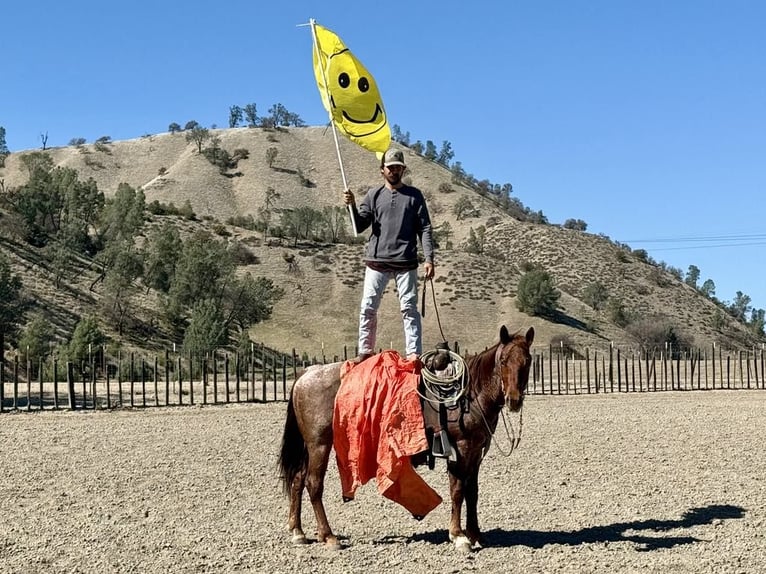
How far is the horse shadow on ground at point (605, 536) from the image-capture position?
7.12 metres

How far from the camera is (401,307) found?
25.0 feet

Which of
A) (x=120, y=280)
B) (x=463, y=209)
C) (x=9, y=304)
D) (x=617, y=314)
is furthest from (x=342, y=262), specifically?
(x=463, y=209)

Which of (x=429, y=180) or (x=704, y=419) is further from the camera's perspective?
(x=429, y=180)

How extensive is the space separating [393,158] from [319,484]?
8.86 ft

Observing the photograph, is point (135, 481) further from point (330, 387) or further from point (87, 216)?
point (87, 216)

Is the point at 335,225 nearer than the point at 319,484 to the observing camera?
No

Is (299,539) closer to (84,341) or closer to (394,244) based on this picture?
(394,244)

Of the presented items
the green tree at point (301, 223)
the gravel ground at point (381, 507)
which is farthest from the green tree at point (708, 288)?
the gravel ground at point (381, 507)

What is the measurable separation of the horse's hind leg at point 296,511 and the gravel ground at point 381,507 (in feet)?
0.38

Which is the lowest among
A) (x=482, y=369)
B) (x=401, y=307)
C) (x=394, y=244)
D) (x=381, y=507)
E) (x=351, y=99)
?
(x=381, y=507)

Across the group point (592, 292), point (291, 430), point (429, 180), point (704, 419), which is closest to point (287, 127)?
point (429, 180)

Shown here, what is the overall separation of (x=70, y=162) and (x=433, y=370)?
110 meters

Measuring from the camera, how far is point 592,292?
202 ft

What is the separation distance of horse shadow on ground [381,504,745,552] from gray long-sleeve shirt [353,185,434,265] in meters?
2.27
